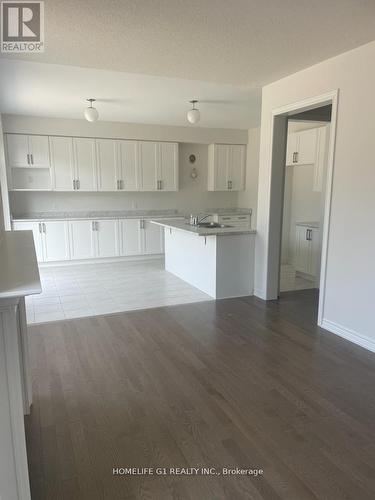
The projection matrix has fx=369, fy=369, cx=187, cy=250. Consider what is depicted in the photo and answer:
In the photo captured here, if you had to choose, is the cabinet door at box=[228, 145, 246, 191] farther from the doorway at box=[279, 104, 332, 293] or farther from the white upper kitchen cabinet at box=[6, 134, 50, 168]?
the white upper kitchen cabinet at box=[6, 134, 50, 168]

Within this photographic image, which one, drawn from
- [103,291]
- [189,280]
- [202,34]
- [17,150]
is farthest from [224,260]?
[17,150]

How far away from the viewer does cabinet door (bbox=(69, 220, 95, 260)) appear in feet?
21.1

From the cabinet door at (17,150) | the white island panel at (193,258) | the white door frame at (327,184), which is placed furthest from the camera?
the cabinet door at (17,150)

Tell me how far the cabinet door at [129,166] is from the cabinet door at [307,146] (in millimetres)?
2926

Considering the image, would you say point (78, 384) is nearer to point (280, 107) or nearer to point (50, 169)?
point (280, 107)

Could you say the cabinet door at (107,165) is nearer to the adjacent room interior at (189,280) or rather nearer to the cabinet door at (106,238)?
the adjacent room interior at (189,280)

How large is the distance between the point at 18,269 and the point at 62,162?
5.35 meters

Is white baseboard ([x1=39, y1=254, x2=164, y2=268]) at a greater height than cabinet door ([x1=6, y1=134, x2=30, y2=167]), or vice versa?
cabinet door ([x1=6, y1=134, x2=30, y2=167])

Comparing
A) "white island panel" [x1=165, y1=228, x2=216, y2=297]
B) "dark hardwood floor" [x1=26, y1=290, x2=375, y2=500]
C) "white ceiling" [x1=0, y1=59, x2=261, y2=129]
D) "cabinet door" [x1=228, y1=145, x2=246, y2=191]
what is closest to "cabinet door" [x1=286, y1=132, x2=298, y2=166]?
"white ceiling" [x1=0, y1=59, x2=261, y2=129]

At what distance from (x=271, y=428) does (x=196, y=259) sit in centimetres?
310

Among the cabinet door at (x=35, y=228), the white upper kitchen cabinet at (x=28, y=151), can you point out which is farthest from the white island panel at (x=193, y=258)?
the white upper kitchen cabinet at (x=28, y=151)

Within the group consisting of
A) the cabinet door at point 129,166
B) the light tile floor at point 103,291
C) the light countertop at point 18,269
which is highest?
the cabinet door at point 129,166

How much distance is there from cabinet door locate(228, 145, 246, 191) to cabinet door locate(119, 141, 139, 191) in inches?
78.2

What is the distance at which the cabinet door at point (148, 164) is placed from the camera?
272 inches
